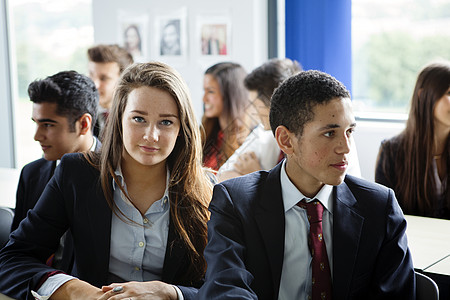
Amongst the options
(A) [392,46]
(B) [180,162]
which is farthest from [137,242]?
(A) [392,46]

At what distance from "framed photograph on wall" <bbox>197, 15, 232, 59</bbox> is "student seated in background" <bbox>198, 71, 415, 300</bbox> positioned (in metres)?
3.90

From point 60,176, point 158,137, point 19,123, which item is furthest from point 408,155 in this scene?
point 19,123

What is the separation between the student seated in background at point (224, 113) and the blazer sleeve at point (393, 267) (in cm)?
211

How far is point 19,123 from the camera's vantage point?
7102 mm

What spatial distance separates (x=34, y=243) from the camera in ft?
6.59

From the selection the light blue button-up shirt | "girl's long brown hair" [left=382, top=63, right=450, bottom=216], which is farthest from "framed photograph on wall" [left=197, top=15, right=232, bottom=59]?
the light blue button-up shirt

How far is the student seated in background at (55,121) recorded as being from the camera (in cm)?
263

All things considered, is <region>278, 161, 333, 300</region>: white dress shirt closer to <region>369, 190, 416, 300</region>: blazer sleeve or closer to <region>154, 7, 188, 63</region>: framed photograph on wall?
<region>369, 190, 416, 300</region>: blazer sleeve

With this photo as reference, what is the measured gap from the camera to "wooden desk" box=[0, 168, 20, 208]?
333cm

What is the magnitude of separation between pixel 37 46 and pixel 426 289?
634 centimetres

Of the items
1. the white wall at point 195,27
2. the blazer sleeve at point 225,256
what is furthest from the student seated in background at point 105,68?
the blazer sleeve at point 225,256

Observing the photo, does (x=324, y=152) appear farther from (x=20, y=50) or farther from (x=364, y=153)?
(x=20, y=50)

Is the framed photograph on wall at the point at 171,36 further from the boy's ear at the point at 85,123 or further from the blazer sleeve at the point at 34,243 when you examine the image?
the blazer sleeve at the point at 34,243

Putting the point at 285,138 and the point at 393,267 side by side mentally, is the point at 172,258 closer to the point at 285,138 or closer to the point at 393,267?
the point at 285,138
